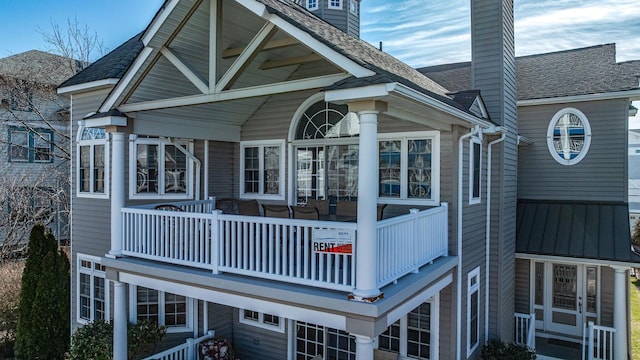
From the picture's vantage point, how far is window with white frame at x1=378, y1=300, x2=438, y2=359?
712 cm

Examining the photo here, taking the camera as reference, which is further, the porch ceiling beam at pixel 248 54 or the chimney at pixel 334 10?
the chimney at pixel 334 10

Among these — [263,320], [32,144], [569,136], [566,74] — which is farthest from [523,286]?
[32,144]

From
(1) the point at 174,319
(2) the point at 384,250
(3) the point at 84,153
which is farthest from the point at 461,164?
(3) the point at 84,153

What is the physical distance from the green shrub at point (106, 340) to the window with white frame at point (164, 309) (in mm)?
688

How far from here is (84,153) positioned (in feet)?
33.0

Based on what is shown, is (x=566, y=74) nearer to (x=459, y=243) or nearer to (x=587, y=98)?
(x=587, y=98)

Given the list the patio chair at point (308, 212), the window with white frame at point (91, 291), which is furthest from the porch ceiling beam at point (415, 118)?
the window with white frame at point (91, 291)

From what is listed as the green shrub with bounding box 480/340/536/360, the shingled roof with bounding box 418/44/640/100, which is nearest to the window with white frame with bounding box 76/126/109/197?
the green shrub with bounding box 480/340/536/360

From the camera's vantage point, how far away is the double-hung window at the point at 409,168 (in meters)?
7.22

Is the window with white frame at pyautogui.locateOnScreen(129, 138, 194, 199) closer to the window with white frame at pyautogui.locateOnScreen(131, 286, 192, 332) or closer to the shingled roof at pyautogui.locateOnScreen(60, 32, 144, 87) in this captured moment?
the shingled roof at pyautogui.locateOnScreen(60, 32, 144, 87)

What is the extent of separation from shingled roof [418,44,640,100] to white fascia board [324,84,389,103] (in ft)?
26.3

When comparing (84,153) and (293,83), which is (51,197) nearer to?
(84,153)

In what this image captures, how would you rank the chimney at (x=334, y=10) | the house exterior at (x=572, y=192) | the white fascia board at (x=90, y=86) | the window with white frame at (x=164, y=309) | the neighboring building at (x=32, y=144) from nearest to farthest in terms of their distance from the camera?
the window with white frame at (x=164, y=309) → the white fascia board at (x=90, y=86) → the house exterior at (x=572, y=192) → the chimney at (x=334, y=10) → the neighboring building at (x=32, y=144)

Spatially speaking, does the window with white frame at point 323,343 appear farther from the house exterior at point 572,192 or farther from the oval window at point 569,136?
the oval window at point 569,136
